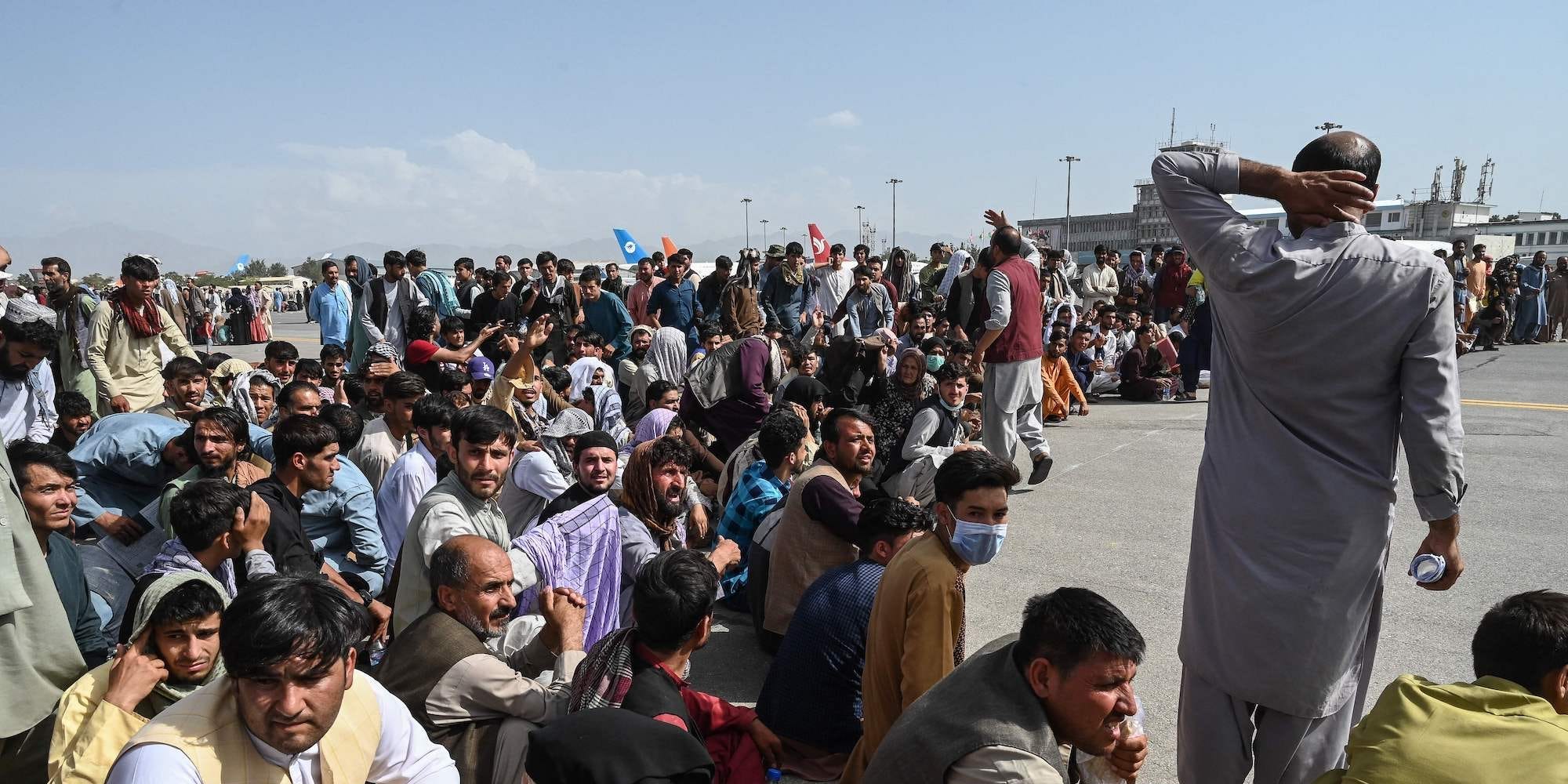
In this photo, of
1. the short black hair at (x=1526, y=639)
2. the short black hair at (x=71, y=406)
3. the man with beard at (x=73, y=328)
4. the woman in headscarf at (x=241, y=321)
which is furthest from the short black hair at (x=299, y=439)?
the woman in headscarf at (x=241, y=321)

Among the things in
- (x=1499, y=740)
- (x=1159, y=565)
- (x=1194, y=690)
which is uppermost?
(x=1499, y=740)

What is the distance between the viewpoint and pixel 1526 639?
7.59 ft

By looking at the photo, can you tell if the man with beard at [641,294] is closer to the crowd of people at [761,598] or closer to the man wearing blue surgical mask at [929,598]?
the crowd of people at [761,598]

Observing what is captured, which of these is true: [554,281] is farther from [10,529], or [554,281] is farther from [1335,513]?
[1335,513]

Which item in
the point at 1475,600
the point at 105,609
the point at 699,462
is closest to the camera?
the point at 105,609

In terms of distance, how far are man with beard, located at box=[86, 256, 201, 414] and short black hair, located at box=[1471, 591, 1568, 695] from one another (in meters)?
8.24

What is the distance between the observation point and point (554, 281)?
12.0m

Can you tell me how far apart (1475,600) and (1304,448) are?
3.92m

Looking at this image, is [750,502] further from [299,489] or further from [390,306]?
[390,306]

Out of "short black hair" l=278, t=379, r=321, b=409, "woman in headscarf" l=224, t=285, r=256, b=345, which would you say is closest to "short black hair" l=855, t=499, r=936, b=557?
"short black hair" l=278, t=379, r=321, b=409

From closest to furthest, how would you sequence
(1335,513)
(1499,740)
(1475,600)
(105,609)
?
(1499,740) < (1335,513) < (105,609) < (1475,600)

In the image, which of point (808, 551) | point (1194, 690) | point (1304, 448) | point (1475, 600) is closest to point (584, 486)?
point (808, 551)

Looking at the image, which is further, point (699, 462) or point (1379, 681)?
point (699, 462)

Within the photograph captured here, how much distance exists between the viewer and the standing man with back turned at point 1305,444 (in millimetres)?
2332
